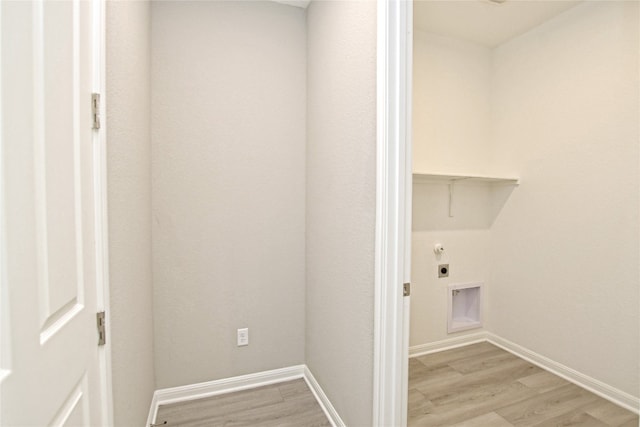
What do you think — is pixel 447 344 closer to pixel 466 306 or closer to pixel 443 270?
pixel 466 306

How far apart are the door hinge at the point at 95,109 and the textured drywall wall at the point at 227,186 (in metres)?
0.89

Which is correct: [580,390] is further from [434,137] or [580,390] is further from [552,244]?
[434,137]

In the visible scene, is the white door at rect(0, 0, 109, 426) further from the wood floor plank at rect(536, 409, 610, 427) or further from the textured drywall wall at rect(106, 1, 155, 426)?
the wood floor plank at rect(536, 409, 610, 427)

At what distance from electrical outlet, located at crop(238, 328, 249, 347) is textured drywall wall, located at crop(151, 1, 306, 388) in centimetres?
3

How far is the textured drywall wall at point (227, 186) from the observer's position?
185cm

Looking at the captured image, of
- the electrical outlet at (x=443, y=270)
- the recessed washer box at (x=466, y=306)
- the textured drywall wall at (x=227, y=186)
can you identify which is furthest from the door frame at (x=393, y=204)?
the recessed washer box at (x=466, y=306)

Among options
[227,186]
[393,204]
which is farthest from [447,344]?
[227,186]

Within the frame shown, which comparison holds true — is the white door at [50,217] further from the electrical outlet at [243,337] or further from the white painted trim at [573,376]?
the white painted trim at [573,376]

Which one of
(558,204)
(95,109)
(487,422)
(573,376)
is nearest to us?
(95,109)

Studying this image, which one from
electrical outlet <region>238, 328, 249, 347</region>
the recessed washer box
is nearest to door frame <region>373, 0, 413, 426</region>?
electrical outlet <region>238, 328, 249, 347</region>

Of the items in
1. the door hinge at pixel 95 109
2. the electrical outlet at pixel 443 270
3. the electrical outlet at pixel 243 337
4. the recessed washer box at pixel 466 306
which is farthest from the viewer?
the recessed washer box at pixel 466 306

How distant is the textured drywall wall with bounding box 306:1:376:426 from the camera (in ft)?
4.61

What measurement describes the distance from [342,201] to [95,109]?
3.69ft

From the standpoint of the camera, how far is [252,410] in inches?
71.8
